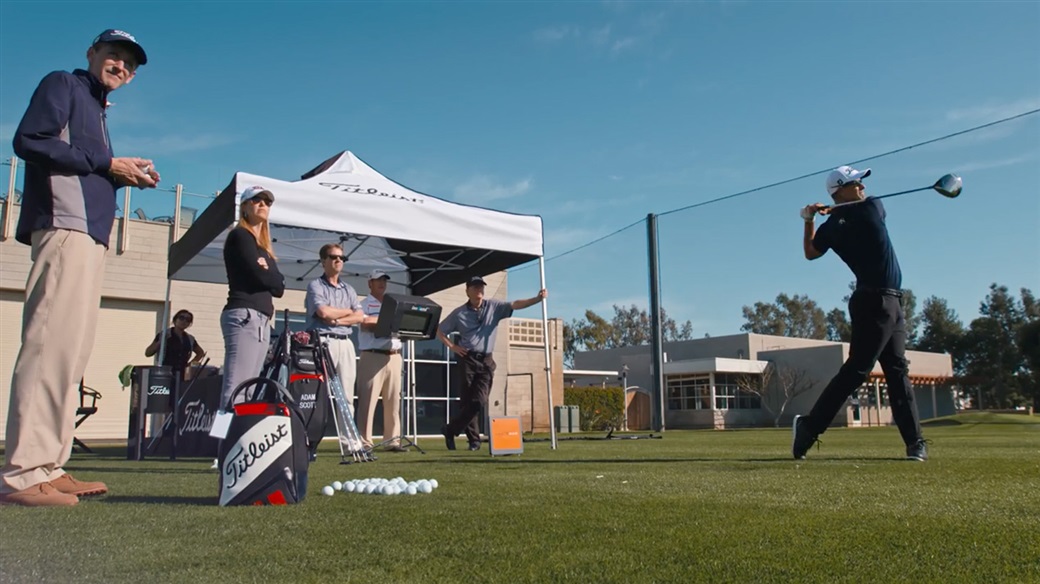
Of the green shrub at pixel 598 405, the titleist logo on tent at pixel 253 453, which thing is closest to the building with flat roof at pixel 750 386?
the green shrub at pixel 598 405

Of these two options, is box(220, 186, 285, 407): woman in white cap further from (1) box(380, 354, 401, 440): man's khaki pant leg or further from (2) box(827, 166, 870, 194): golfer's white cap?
(2) box(827, 166, 870, 194): golfer's white cap

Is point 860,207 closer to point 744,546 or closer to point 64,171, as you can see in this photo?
point 744,546

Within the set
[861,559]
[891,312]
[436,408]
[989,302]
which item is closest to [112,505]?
[861,559]

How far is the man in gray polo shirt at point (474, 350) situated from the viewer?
29.2 feet

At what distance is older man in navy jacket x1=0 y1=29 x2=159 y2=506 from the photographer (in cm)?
328

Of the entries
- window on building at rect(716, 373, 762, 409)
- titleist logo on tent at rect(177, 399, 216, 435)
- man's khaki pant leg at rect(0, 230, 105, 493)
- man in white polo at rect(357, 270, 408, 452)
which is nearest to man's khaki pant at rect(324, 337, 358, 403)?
man in white polo at rect(357, 270, 408, 452)

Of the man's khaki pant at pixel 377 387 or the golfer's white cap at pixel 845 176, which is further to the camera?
the man's khaki pant at pixel 377 387

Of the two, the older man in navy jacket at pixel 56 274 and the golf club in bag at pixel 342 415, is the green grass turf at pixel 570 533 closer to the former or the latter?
the older man in navy jacket at pixel 56 274

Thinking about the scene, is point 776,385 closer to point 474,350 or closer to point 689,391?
point 689,391

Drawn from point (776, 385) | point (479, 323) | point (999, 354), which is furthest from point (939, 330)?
point (479, 323)

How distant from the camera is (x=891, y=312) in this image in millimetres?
5293

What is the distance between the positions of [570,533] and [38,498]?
2293 mm

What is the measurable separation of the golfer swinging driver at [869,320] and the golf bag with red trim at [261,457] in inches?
144

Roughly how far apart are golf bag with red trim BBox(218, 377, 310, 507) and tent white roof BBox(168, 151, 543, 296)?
3469 mm
